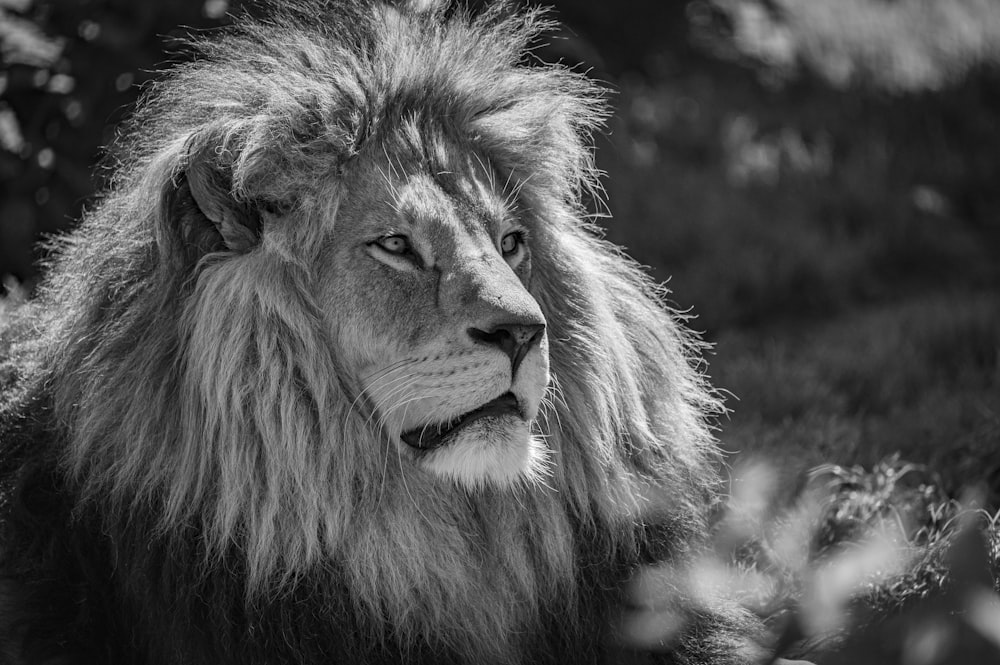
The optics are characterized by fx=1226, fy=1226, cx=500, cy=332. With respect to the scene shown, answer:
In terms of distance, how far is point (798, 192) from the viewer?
23.5 feet

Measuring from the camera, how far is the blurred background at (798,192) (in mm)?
4633

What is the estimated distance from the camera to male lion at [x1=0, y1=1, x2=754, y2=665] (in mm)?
3035

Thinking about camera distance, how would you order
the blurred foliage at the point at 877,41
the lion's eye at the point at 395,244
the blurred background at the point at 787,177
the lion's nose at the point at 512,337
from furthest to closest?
the blurred foliage at the point at 877,41 → the blurred background at the point at 787,177 → the lion's eye at the point at 395,244 → the lion's nose at the point at 512,337

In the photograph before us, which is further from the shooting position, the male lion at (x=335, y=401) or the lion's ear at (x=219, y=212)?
the lion's ear at (x=219, y=212)

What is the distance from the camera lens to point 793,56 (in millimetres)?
8242

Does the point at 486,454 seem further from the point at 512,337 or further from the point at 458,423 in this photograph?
the point at 512,337

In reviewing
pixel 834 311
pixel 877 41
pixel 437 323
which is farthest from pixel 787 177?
pixel 437 323

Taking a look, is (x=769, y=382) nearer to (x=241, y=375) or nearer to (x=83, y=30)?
(x=241, y=375)

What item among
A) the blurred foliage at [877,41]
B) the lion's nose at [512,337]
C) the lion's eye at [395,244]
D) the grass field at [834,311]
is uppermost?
the lion's eye at [395,244]

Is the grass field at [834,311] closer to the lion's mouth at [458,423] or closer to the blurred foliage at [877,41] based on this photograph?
the blurred foliage at [877,41]

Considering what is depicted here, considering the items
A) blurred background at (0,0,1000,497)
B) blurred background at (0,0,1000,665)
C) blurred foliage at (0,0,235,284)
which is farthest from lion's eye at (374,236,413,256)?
blurred foliage at (0,0,235,284)

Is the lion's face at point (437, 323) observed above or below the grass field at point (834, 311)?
above

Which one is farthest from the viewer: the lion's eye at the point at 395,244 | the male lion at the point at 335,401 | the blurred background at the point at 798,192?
the blurred background at the point at 798,192

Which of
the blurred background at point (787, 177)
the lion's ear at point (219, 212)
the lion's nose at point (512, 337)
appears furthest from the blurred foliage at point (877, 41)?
the lion's nose at point (512, 337)
